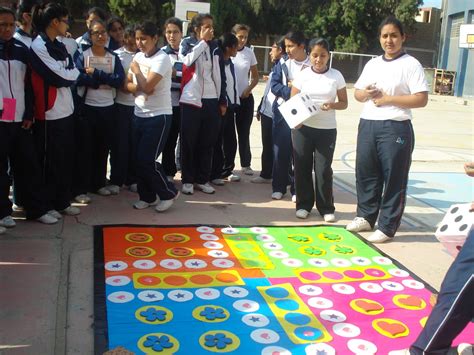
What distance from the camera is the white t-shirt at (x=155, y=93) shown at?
4676 mm

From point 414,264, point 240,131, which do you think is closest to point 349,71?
point 240,131

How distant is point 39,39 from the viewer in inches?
164

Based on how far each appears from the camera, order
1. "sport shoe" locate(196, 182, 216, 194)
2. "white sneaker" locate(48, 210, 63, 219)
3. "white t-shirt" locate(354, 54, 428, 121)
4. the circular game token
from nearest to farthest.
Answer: the circular game token, "white t-shirt" locate(354, 54, 428, 121), "white sneaker" locate(48, 210, 63, 219), "sport shoe" locate(196, 182, 216, 194)

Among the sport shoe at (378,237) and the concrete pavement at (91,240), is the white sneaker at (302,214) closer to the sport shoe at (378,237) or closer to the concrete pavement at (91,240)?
the concrete pavement at (91,240)

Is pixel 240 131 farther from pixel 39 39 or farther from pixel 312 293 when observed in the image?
pixel 312 293

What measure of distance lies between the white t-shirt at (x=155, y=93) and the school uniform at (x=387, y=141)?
1.68 meters

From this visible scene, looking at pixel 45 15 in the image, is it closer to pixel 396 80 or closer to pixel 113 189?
pixel 113 189

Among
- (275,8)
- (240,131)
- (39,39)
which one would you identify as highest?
(275,8)

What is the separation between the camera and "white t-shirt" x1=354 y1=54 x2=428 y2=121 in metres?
4.34

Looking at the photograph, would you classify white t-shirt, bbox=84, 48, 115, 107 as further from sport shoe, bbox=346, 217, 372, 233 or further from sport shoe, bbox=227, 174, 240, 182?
sport shoe, bbox=346, 217, 372, 233

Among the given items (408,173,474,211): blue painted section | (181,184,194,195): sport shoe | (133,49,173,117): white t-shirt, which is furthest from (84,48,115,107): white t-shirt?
(408,173,474,211): blue painted section

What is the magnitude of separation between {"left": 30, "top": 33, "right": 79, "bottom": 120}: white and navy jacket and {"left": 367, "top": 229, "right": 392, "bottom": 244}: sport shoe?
278 cm

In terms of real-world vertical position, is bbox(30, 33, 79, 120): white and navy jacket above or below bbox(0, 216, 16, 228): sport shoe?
above

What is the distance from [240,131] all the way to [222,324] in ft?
12.7
